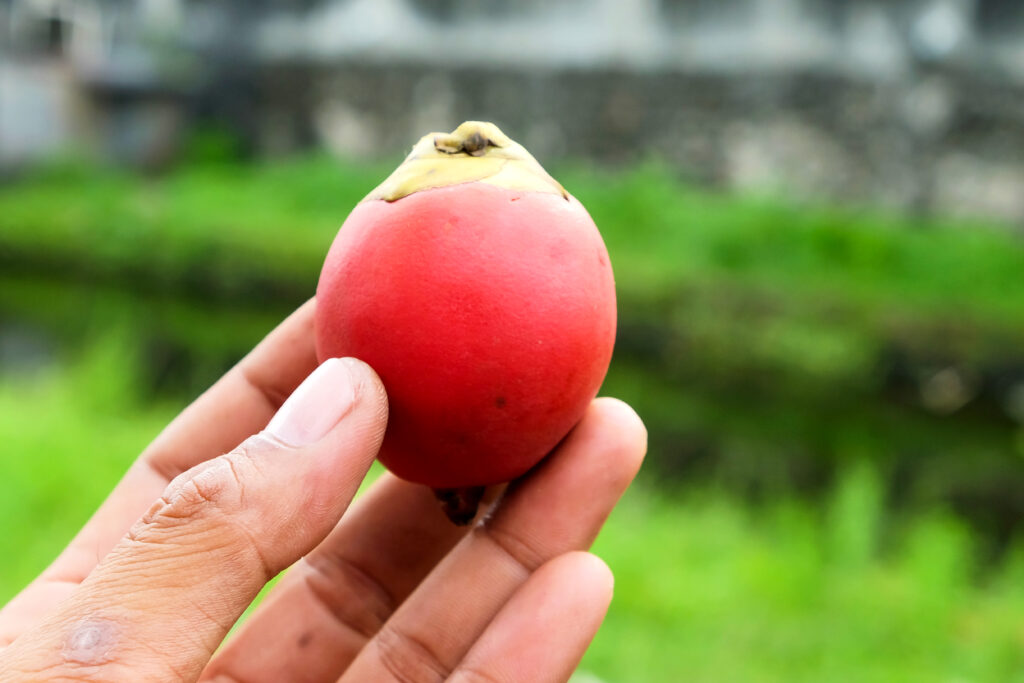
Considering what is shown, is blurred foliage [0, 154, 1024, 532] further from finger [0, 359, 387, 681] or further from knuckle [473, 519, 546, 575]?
finger [0, 359, 387, 681]

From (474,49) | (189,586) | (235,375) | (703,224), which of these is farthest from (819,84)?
(189,586)

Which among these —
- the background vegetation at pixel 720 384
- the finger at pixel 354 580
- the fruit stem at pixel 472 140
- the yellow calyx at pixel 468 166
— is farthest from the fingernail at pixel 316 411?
the background vegetation at pixel 720 384

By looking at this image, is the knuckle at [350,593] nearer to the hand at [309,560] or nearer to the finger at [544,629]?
the hand at [309,560]

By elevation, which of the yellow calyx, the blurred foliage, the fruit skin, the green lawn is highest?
the yellow calyx

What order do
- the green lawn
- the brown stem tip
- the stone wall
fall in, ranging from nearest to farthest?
the brown stem tip → the green lawn → the stone wall

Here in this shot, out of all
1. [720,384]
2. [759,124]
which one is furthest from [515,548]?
[759,124]

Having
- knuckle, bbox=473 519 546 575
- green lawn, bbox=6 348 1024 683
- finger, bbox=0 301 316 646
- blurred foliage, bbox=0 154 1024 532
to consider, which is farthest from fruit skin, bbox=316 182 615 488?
blurred foliage, bbox=0 154 1024 532

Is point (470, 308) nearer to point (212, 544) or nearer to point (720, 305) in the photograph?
point (212, 544)
